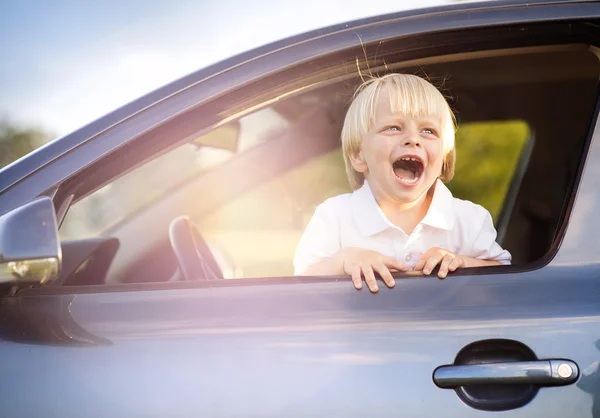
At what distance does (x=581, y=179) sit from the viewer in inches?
53.4

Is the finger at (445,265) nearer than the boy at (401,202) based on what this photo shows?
Yes

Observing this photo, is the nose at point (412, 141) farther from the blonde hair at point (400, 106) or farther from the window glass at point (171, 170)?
the window glass at point (171, 170)

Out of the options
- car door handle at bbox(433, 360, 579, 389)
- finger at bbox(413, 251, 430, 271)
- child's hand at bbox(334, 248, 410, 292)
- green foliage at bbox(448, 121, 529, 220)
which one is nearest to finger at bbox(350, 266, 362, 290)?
child's hand at bbox(334, 248, 410, 292)

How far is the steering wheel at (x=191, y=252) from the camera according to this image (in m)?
2.00

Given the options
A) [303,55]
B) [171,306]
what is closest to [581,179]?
[303,55]

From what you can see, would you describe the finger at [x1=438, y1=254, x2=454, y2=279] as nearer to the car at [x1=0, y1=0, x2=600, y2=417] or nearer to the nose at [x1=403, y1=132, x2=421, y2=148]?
the car at [x1=0, y1=0, x2=600, y2=417]

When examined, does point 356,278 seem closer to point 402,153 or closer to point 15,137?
point 402,153

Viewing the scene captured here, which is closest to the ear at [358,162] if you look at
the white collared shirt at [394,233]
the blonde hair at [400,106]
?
the blonde hair at [400,106]

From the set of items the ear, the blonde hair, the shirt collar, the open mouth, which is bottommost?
the shirt collar

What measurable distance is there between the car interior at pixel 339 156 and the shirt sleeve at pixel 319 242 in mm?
334

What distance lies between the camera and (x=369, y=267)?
4.42 feet

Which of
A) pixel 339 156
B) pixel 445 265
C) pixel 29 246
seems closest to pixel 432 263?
pixel 445 265

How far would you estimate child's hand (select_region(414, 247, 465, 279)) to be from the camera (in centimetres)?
132

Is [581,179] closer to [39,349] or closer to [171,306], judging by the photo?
[171,306]
